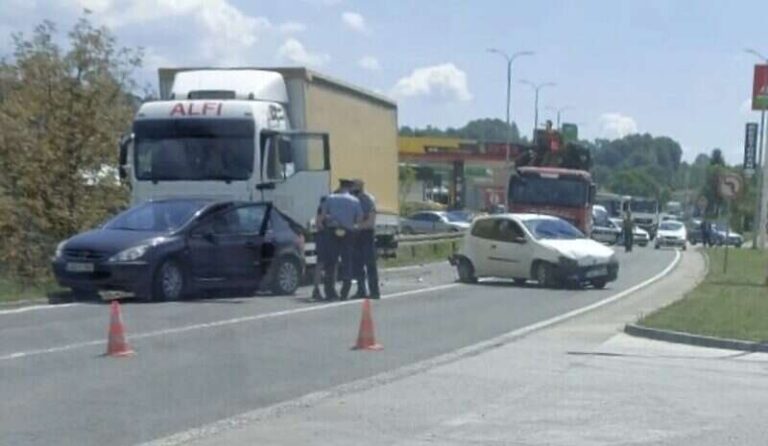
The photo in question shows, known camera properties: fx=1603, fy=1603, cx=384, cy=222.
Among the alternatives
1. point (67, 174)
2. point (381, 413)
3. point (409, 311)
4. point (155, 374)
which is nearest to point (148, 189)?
point (67, 174)

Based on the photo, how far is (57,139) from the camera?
31.4 meters

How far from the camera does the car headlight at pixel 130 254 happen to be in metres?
22.8

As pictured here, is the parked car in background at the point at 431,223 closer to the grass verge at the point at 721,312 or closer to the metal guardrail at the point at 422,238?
the metal guardrail at the point at 422,238

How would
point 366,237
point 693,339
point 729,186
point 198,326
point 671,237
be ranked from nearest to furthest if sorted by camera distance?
1. point 693,339
2. point 198,326
3. point 366,237
4. point 729,186
5. point 671,237

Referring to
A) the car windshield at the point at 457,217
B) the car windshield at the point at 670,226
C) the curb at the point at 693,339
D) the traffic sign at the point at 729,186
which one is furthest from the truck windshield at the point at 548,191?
the car windshield at the point at 670,226

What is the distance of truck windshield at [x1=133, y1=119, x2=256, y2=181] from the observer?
1073 inches

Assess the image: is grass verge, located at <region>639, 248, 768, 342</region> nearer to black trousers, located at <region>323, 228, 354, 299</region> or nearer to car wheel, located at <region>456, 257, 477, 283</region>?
car wheel, located at <region>456, 257, 477, 283</region>

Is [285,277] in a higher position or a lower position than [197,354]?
lower

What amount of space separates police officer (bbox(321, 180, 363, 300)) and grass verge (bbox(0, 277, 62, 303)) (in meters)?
4.31

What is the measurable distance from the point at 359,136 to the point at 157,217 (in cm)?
1057

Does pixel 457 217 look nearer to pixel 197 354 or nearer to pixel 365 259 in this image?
pixel 365 259

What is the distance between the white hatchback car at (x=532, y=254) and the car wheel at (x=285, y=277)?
22.2 feet

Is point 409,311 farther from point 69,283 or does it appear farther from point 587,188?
point 587,188

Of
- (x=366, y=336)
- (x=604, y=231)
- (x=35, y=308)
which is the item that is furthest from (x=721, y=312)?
(x=604, y=231)
